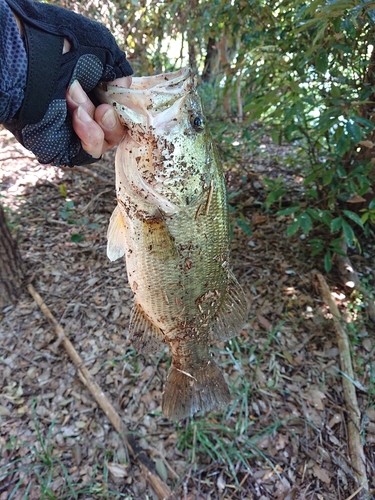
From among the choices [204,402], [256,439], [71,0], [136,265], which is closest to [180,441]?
[256,439]

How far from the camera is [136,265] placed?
173 centimetres

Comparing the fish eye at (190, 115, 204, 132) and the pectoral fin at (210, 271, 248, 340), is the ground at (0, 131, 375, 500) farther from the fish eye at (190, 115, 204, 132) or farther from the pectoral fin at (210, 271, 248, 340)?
the fish eye at (190, 115, 204, 132)

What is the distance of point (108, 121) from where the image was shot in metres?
1.50

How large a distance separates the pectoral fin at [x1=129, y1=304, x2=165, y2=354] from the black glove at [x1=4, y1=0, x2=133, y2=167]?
35.7 inches

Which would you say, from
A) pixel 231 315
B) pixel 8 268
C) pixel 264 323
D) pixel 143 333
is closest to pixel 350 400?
pixel 264 323

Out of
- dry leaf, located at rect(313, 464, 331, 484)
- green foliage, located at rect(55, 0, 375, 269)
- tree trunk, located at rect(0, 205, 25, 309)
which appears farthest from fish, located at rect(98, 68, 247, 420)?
tree trunk, located at rect(0, 205, 25, 309)

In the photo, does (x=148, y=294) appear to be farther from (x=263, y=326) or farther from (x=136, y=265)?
(x=263, y=326)

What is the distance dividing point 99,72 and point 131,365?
259 centimetres

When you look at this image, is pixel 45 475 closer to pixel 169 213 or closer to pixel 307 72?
pixel 169 213

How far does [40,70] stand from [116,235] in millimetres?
806

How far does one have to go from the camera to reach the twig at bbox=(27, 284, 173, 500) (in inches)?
101

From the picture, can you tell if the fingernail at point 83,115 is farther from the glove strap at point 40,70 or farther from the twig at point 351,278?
the twig at point 351,278

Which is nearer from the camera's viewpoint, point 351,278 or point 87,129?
point 87,129

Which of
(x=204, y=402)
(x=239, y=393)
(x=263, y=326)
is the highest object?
(x=204, y=402)
